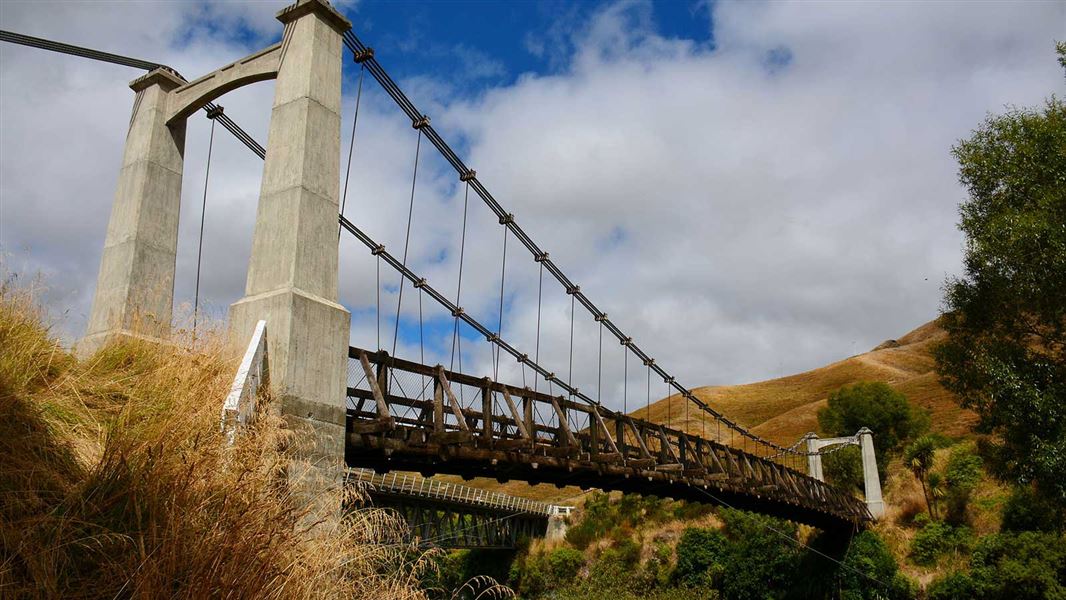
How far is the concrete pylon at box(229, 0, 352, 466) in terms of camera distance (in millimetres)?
7199

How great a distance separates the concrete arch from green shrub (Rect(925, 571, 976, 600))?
26.8 m

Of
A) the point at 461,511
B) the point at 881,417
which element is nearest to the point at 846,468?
the point at 881,417

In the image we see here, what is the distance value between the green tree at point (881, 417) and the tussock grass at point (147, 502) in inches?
1721

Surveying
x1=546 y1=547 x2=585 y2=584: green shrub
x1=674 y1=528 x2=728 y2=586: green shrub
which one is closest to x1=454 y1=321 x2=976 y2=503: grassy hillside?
x1=546 y1=547 x2=585 y2=584: green shrub

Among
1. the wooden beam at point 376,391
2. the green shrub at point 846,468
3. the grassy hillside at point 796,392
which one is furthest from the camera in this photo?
Answer: the grassy hillside at point 796,392

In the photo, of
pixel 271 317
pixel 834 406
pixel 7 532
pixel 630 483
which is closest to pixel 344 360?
pixel 271 317

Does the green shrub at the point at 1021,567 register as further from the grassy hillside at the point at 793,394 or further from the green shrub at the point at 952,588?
the grassy hillside at the point at 793,394

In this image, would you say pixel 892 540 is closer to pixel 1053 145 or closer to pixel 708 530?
pixel 708 530

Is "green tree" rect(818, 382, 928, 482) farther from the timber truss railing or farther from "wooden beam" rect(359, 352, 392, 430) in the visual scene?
"wooden beam" rect(359, 352, 392, 430)

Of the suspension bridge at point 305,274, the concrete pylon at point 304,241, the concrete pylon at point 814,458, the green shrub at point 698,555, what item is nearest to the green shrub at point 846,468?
the concrete pylon at point 814,458

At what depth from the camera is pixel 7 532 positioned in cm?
370

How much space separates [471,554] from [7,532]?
4433cm

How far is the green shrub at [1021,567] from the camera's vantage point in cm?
2327

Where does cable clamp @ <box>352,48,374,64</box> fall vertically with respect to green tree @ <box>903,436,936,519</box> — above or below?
above
